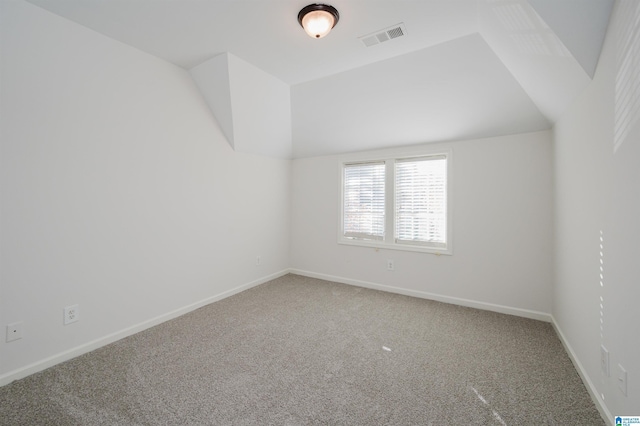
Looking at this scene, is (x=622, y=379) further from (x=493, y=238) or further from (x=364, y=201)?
(x=364, y=201)

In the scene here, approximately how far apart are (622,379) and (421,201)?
2500mm

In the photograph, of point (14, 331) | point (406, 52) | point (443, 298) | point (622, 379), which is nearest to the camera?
point (622, 379)

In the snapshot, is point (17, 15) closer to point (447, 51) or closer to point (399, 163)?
point (447, 51)

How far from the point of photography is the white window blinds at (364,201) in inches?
158

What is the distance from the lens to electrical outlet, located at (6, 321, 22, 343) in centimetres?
187

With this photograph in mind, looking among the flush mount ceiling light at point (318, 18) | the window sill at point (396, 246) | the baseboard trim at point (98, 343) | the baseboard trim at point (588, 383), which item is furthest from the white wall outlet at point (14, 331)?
the baseboard trim at point (588, 383)

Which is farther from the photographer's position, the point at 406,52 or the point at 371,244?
the point at 371,244

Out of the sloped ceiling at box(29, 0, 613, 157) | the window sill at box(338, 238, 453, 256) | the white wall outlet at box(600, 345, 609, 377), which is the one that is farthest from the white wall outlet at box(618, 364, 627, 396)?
the window sill at box(338, 238, 453, 256)

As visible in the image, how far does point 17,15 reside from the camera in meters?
1.87

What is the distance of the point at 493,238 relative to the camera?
315cm

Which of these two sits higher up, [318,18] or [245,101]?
[318,18]

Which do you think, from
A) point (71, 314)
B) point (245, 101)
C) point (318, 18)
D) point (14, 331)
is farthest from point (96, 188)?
point (318, 18)

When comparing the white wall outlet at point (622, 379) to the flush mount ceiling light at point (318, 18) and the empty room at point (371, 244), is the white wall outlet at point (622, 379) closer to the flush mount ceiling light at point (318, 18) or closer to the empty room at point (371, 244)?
the empty room at point (371, 244)

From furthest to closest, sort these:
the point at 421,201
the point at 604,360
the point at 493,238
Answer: the point at 421,201 < the point at 493,238 < the point at 604,360
